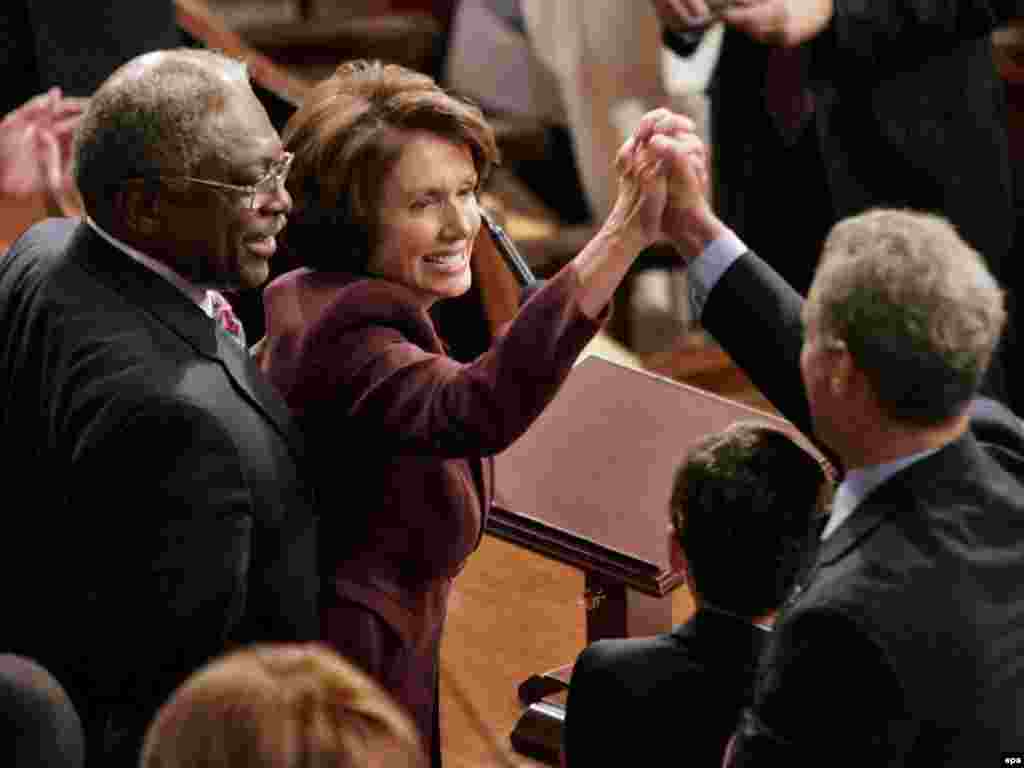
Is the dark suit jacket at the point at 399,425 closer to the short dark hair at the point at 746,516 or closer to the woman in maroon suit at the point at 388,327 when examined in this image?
the woman in maroon suit at the point at 388,327

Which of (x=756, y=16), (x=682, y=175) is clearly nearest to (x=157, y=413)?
(x=682, y=175)

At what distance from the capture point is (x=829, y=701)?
180 cm

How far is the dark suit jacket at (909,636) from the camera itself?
5.92 ft

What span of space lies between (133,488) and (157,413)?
0.30ft

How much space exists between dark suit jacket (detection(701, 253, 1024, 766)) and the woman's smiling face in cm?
69

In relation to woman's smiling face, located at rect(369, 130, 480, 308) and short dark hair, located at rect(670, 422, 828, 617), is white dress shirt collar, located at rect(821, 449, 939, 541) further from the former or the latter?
woman's smiling face, located at rect(369, 130, 480, 308)

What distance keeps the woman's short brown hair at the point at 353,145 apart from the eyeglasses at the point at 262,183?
7cm

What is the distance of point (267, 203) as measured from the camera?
2.23m

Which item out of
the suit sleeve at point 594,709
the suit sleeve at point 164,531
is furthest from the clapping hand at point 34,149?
the suit sleeve at point 594,709

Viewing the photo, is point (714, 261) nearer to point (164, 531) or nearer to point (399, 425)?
point (399, 425)

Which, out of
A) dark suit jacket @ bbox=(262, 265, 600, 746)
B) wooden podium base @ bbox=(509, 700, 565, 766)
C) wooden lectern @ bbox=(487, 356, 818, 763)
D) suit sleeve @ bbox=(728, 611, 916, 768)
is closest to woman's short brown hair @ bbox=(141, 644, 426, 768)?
suit sleeve @ bbox=(728, 611, 916, 768)

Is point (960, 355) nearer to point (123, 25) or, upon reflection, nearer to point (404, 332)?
point (404, 332)

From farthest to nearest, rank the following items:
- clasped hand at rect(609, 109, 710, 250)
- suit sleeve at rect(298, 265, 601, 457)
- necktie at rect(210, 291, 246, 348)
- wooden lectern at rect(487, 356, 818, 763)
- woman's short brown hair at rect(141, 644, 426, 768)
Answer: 1. wooden lectern at rect(487, 356, 818, 763)
2. necktie at rect(210, 291, 246, 348)
3. clasped hand at rect(609, 109, 710, 250)
4. suit sleeve at rect(298, 265, 601, 457)
5. woman's short brown hair at rect(141, 644, 426, 768)

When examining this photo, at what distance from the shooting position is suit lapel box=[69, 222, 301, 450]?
2.18m
